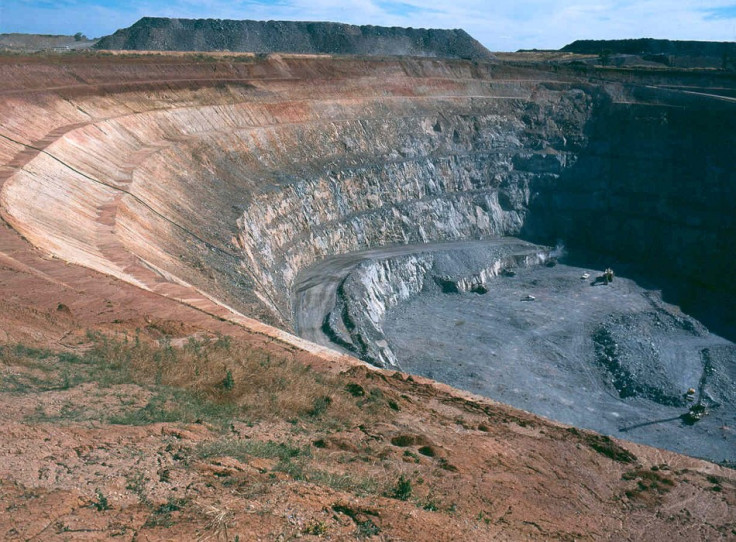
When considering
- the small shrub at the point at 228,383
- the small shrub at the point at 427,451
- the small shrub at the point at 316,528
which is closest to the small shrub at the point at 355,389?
the small shrub at the point at 427,451

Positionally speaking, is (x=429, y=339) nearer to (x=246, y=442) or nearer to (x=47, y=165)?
(x=47, y=165)

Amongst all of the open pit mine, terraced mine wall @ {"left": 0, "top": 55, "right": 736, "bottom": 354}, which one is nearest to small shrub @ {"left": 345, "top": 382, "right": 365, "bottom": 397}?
the open pit mine

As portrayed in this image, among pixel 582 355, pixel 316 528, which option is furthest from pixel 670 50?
pixel 316 528

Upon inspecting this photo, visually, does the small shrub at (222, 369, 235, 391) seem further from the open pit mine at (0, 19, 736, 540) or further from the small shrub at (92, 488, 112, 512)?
the small shrub at (92, 488, 112, 512)

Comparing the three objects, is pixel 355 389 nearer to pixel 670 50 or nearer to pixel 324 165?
pixel 324 165

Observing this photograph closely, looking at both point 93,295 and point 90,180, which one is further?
point 90,180

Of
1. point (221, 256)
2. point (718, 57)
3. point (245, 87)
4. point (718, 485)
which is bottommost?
point (718, 485)

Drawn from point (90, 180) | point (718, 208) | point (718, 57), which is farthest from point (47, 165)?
point (718, 57)
